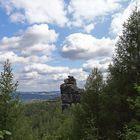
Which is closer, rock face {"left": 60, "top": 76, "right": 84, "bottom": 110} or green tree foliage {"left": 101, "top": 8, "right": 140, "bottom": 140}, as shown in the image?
green tree foliage {"left": 101, "top": 8, "right": 140, "bottom": 140}

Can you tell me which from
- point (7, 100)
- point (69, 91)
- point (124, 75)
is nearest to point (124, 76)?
point (124, 75)

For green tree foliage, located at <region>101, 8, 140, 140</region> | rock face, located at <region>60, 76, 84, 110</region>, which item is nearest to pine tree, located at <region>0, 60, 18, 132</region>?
green tree foliage, located at <region>101, 8, 140, 140</region>

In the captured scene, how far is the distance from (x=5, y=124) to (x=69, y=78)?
4890 inches

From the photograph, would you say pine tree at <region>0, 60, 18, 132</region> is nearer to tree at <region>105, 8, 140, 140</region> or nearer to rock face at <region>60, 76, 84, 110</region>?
tree at <region>105, 8, 140, 140</region>

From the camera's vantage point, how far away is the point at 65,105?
475ft

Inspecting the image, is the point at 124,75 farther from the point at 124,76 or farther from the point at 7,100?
the point at 7,100

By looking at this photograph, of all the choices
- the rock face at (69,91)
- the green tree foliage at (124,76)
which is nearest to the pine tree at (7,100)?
the green tree foliage at (124,76)

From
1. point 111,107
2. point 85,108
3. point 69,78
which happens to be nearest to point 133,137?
point 111,107

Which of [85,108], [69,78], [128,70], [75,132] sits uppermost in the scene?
[69,78]

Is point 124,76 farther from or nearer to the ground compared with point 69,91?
nearer to the ground

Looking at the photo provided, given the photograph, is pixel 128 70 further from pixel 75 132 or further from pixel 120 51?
pixel 75 132

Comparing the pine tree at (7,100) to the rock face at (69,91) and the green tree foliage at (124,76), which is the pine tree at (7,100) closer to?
the green tree foliage at (124,76)

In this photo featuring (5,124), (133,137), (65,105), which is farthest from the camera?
A: (65,105)

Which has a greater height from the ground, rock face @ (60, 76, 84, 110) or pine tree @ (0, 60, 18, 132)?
rock face @ (60, 76, 84, 110)
